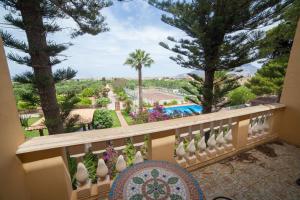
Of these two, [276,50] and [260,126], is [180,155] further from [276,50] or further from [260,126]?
[276,50]

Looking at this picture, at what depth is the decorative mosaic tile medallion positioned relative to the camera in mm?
891

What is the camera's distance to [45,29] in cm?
290

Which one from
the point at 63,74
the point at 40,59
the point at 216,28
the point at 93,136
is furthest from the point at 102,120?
the point at 93,136

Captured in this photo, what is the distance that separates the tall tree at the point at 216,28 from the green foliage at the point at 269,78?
435 cm

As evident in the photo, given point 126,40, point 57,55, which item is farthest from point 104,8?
point 126,40

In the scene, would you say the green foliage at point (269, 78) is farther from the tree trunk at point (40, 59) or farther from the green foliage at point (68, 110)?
the tree trunk at point (40, 59)

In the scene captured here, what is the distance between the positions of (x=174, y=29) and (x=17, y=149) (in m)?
4.69

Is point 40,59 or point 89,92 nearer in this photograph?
point 40,59

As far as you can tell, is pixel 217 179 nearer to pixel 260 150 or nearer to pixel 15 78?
pixel 260 150

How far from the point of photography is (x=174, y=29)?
186 inches

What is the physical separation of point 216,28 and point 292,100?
8.27 feet

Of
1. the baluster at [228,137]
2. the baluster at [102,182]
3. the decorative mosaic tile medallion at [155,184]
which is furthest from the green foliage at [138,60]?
the decorative mosaic tile medallion at [155,184]

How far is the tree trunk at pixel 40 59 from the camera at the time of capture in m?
2.67

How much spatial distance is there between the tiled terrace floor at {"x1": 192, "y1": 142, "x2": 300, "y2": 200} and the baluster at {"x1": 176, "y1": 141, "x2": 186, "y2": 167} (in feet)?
0.72
